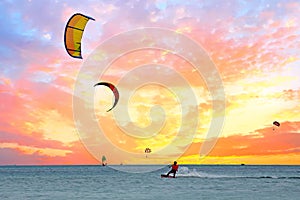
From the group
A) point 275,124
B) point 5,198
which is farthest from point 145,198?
point 275,124

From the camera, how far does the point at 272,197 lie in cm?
2459

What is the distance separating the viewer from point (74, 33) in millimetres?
19297

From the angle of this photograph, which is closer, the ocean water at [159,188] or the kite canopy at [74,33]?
the kite canopy at [74,33]

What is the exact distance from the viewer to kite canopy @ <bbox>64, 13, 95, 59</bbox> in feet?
62.3

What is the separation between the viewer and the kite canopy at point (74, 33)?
18984 millimetres

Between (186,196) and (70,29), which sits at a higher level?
(70,29)

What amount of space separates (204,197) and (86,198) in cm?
699

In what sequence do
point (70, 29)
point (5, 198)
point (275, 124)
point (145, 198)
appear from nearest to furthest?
point (70, 29)
point (145, 198)
point (5, 198)
point (275, 124)

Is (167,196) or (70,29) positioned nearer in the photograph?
(70,29)

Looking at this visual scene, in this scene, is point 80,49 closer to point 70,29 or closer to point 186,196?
point 70,29

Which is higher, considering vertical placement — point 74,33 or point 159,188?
point 74,33

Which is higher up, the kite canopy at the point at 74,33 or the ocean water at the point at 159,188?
the kite canopy at the point at 74,33

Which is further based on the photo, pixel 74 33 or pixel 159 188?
pixel 159 188

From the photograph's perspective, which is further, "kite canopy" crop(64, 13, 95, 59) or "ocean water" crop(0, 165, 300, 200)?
"ocean water" crop(0, 165, 300, 200)
